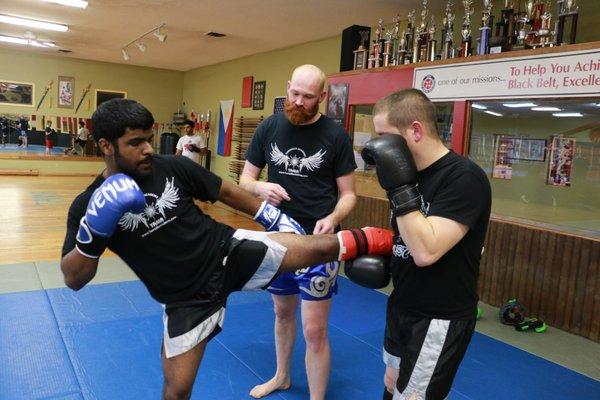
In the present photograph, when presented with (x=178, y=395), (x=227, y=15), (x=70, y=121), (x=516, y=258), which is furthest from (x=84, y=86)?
(x=178, y=395)

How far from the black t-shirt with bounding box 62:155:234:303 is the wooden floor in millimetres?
3358

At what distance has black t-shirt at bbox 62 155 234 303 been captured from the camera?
58.6 inches

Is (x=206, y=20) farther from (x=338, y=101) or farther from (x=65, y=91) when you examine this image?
(x=65, y=91)

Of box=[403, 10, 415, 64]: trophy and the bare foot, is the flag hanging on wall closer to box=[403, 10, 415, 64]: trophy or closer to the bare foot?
box=[403, 10, 415, 64]: trophy

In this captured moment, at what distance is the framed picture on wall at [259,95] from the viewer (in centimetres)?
814

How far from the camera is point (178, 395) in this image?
148 centimetres

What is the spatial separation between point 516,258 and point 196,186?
114 inches

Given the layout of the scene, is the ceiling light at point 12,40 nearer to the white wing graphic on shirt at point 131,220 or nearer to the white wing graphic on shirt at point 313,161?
the white wing graphic on shirt at point 313,161

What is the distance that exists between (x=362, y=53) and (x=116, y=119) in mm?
3897

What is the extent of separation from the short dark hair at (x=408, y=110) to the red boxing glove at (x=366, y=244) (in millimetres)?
446

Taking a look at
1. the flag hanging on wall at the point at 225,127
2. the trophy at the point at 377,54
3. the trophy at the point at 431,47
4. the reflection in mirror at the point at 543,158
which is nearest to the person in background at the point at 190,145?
the flag hanging on wall at the point at 225,127

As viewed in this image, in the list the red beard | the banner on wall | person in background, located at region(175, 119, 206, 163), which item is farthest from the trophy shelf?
person in background, located at region(175, 119, 206, 163)

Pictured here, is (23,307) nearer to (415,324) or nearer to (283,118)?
(283,118)

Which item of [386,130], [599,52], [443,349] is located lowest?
[443,349]
